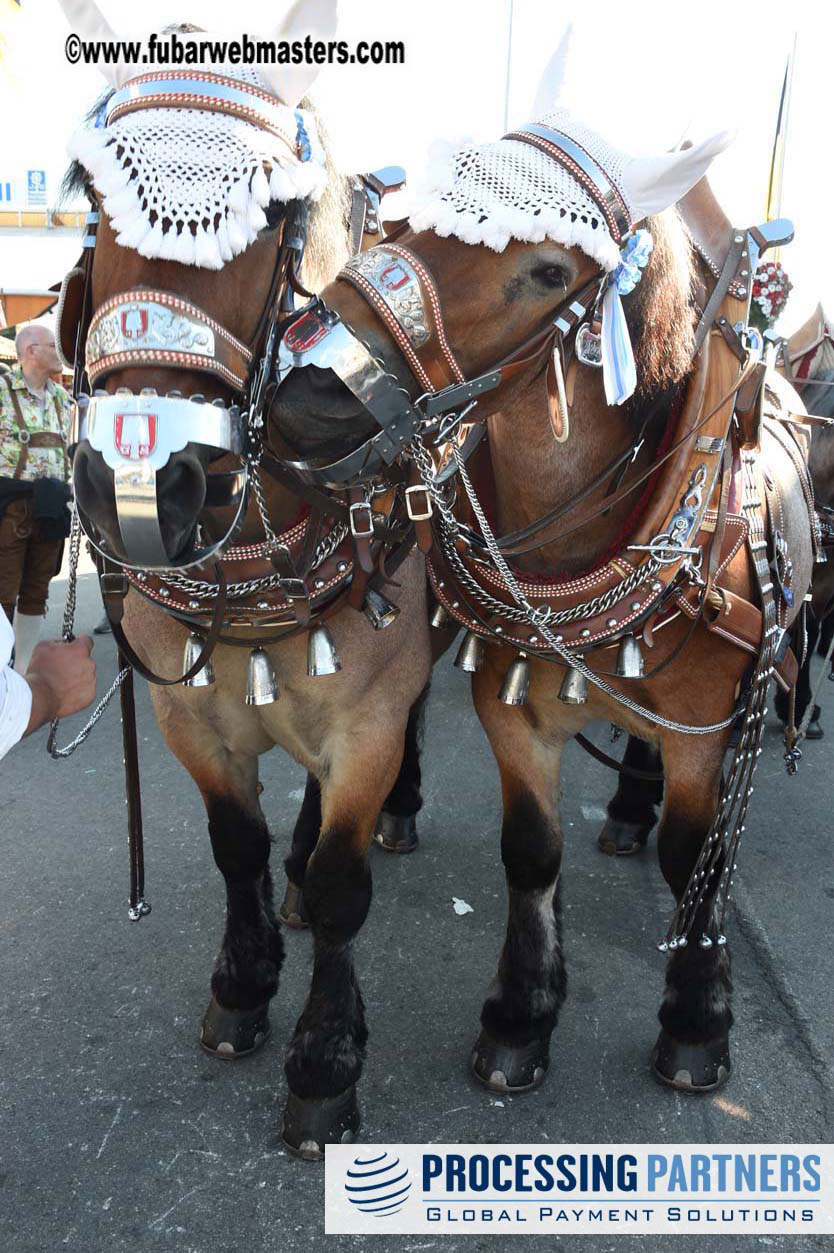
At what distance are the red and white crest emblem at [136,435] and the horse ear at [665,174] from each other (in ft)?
2.71

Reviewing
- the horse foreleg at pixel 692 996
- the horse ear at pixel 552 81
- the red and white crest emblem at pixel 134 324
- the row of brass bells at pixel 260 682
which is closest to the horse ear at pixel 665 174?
the horse ear at pixel 552 81

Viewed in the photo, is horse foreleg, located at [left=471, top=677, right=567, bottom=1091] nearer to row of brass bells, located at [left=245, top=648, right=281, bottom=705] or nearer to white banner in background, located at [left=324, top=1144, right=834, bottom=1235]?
white banner in background, located at [left=324, top=1144, right=834, bottom=1235]

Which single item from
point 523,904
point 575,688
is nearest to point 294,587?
point 575,688

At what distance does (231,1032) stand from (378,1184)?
544 millimetres

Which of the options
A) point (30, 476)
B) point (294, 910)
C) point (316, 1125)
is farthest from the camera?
point (30, 476)

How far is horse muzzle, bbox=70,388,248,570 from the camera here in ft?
4.52

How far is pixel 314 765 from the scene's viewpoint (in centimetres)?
211

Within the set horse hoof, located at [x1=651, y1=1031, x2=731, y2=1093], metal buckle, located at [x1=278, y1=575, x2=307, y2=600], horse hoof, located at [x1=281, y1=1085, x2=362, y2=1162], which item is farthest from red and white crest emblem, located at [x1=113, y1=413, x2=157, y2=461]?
horse hoof, located at [x1=651, y1=1031, x2=731, y2=1093]

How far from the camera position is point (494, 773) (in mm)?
4082

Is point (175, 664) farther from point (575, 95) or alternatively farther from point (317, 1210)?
point (575, 95)

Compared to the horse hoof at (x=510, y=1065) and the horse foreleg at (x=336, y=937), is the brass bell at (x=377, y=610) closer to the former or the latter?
the horse foreleg at (x=336, y=937)

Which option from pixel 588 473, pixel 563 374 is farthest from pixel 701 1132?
pixel 563 374

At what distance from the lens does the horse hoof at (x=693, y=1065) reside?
88.1 inches

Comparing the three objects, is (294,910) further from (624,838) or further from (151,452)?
(151,452)
